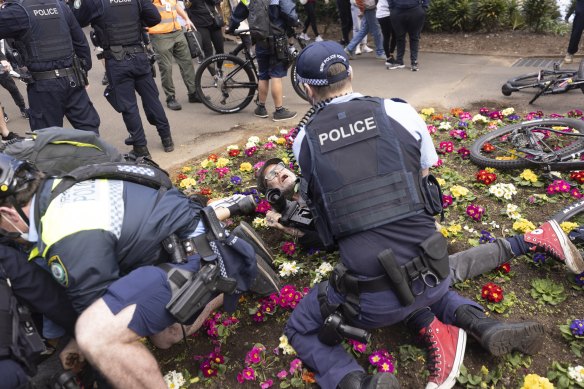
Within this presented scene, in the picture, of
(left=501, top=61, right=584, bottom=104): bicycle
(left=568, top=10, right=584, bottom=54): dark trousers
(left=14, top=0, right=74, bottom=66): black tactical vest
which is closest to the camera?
(left=14, top=0, right=74, bottom=66): black tactical vest

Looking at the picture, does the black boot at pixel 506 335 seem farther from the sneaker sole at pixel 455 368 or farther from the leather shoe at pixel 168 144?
the leather shoe at pixel 168 144

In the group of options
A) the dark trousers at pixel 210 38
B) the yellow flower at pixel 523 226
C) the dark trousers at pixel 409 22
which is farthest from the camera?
the dark trousers at pixel 210 38

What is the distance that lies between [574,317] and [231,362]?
6.92 feet

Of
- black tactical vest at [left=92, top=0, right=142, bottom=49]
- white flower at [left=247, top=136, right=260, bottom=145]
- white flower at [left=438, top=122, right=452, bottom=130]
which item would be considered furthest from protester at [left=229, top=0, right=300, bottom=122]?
white flower at [left=438, top=122, right=452, bottom=130]

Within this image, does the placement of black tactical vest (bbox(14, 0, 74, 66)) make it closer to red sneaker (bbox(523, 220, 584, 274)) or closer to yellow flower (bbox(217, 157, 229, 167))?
yellow flower (bbox(217, 157, 229, 167))

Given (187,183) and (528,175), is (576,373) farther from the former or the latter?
(187,183)

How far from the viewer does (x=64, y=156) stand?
3252mm

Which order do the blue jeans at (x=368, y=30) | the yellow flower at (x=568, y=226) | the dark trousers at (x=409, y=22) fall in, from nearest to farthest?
the yellow flower at (x=568, y=226)
the dark trousers at (x=409, y=22)
the blue jeans at (x=368, y=30)

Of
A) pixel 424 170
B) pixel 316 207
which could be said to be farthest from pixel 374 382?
pixel 424 170

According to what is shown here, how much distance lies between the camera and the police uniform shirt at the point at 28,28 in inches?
167

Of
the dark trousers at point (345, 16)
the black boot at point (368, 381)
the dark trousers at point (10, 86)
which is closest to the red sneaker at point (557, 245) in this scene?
the black boot at point (368, 381)

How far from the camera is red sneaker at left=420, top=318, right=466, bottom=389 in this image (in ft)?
8.07

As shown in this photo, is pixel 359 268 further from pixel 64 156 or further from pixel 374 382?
pixel 64 156

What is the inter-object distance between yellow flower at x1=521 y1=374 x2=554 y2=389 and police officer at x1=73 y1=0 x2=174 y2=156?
4.63m
